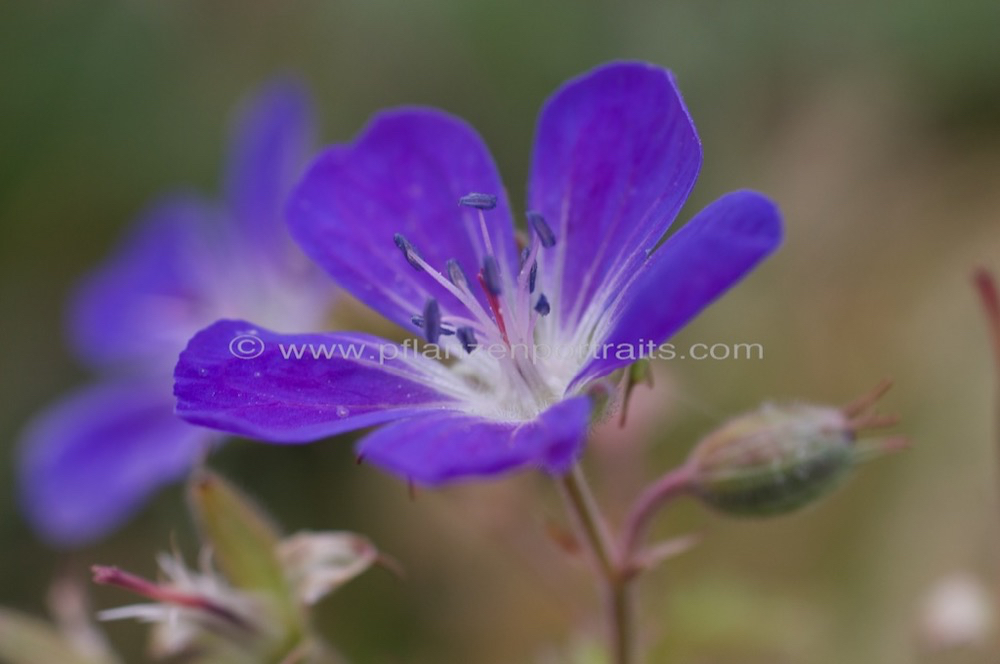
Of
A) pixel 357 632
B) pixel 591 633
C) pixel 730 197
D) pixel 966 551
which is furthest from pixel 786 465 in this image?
pixel 357 632

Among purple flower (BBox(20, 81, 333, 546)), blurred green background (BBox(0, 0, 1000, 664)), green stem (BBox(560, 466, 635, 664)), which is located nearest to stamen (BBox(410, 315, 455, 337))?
green stem (BBox(560, 466, 635, 664))

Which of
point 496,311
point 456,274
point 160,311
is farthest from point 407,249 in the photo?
point 160,311

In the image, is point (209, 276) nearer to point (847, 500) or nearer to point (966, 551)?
point (847, 500)

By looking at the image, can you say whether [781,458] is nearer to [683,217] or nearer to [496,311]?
[496,311]

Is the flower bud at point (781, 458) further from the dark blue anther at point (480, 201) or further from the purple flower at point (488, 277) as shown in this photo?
the dark blue anther at point (480, 201)

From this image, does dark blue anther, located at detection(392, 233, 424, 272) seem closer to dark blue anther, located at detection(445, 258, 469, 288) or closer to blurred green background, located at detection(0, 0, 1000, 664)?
dark blue anther, located at detection(445, 258, 469, 288)

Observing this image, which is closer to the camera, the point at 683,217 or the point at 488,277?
the point at 488,277
